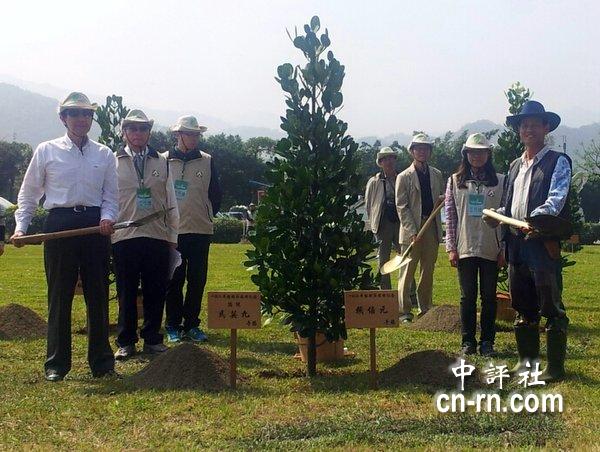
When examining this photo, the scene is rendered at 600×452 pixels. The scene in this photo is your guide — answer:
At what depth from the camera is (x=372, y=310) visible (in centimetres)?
606

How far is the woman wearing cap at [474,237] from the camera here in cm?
775

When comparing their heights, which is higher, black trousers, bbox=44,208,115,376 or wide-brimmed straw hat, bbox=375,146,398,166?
wide-brimmed straw hat, bbox=375,146,398,166

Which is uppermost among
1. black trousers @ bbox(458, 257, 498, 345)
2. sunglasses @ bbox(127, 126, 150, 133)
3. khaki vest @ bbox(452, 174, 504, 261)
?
sunglasses @ bbox(127, 126, 150, 133)

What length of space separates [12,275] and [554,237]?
46.1ft

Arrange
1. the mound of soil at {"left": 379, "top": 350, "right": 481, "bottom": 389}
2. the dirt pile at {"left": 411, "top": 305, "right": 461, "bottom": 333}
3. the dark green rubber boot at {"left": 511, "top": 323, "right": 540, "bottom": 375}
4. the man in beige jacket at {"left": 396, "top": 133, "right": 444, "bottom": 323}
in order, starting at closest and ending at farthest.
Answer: the mound of soil at {"left": 379, "top": 350, "right": 481, "bottom": 389}
the dark green rubber boot at {"left": 511, "top": 323, "right": 540, "bottom": 375}
the dirt pile at {"left": 411, "top": 305, "right": 461, "bottom": 333}
the man in beige jacket at {"left": 396, "top": 133, "right": 444, "bottom": 323}

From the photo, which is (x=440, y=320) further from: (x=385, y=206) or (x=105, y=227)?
(x=105, y=227)

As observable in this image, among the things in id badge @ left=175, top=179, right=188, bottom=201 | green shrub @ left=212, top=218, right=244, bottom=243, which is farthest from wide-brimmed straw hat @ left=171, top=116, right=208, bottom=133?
green shrub @ left=212, top=218, right=244, bottom=243

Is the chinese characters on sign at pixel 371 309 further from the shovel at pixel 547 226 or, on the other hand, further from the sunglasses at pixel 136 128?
the sunglasses at pixel 136 128

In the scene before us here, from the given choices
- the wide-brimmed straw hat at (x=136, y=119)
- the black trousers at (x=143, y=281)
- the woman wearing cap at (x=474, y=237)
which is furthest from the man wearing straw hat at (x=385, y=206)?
the wide-brimmed straw hat at (x=136, y=119)

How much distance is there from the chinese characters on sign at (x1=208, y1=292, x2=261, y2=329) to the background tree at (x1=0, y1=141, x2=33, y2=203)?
67822 mm

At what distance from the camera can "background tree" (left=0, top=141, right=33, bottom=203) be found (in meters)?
69.9

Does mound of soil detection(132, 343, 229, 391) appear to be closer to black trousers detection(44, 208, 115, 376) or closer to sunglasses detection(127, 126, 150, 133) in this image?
black trousers detection(44, 208, 115, 376)

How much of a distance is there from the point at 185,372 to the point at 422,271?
14.8ft

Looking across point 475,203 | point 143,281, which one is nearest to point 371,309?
point 475,203
